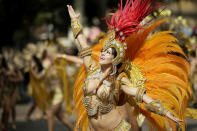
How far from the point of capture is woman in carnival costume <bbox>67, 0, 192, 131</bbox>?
16.8ft

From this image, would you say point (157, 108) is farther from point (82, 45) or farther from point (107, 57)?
point (82, 45)

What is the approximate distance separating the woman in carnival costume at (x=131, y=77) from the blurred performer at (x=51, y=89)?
331 cm

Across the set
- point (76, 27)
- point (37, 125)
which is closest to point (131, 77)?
point (76, 27)

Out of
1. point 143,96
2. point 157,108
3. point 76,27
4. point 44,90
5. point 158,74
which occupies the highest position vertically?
point 76,27

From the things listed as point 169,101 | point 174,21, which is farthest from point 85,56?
point 174,21

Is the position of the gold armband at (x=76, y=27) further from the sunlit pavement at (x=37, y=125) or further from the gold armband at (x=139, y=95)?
the sunlit pavement at (x=37, y=125)

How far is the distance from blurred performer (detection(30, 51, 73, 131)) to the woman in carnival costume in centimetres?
331

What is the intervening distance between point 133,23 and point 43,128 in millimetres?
6478

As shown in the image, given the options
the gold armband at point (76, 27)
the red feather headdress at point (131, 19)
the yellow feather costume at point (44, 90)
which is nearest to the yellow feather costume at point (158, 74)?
the red feather headdress at point (131, 19)

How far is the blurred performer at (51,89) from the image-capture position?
362 inches

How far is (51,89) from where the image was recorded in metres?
10.1

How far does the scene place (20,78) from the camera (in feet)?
37.3

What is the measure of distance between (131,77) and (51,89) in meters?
4.67

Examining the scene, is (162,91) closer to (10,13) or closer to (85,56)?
(85,56)
